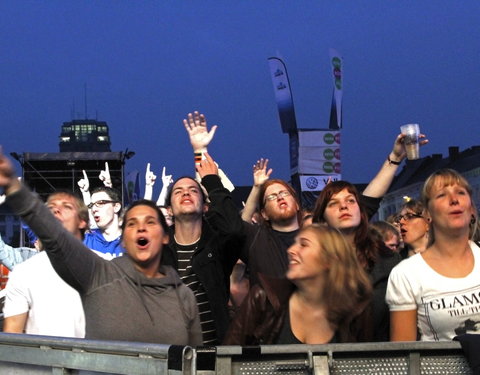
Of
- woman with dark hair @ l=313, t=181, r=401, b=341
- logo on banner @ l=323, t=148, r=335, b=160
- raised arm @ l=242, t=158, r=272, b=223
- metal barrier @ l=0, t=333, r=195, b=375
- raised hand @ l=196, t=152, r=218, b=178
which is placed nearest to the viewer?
metal barrier @ l=0, t=333, r=195, b=375

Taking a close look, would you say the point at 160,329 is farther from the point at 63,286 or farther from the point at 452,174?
the point at 452,174

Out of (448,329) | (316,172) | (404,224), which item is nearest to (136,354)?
(448,329)

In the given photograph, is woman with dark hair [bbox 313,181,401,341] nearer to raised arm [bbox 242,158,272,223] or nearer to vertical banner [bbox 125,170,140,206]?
raised arm [bbox 242,158,272,223]

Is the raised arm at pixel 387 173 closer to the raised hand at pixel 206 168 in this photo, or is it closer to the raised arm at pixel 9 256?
the raised hand at pixel 206 168

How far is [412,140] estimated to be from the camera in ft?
16.3

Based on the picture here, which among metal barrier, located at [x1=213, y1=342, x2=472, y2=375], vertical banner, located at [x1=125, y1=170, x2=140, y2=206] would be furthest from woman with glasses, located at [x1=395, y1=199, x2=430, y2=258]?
vertical banner, located at [x1=125, y1=170, x2=140, y2=206]

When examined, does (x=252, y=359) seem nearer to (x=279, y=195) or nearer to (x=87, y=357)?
(x=87, y=357)

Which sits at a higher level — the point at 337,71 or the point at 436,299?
the point at 337,71

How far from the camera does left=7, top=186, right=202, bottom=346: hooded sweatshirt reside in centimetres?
335

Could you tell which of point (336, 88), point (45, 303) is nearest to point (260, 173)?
point (45, 303)

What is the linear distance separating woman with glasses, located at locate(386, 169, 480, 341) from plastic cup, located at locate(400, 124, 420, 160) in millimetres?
1092

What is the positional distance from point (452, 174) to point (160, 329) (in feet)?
4.62

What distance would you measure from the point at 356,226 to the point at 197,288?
113 centimetres

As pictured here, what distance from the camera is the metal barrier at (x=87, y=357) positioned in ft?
7.76
